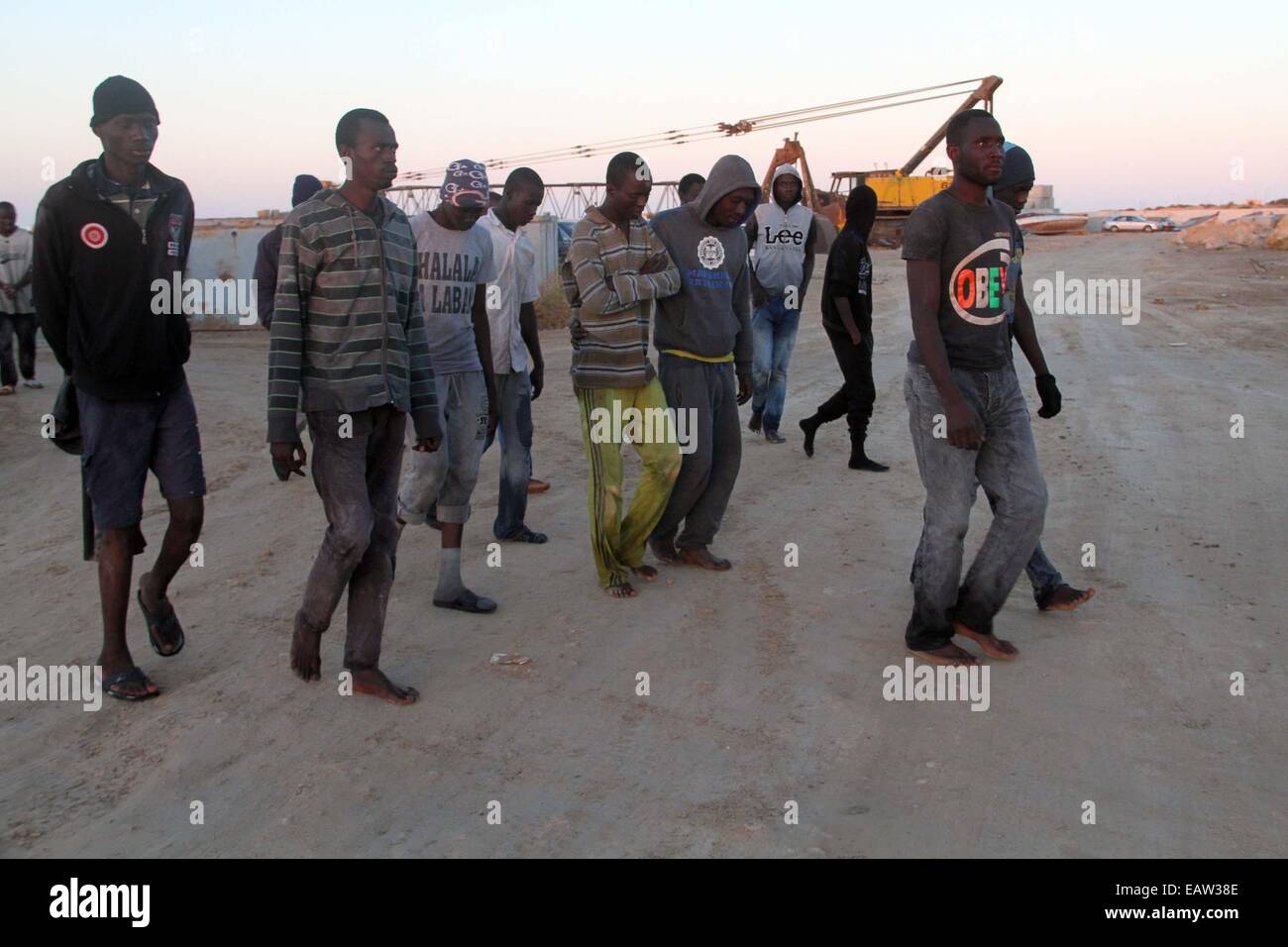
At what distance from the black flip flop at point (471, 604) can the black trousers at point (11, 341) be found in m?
9.31

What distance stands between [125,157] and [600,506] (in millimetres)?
2686

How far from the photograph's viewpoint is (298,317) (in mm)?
4332

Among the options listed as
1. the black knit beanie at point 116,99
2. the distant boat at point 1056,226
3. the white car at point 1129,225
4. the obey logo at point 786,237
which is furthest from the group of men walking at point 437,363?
the white car at point 1129,225

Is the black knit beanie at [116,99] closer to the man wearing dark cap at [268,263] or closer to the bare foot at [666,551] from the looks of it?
the man wearing dark cap at [268,263]

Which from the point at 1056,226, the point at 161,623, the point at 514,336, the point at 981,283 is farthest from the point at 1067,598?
the point at 1056,226

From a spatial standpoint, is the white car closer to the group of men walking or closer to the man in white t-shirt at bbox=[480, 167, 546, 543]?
the man in white t-shirt at bbox=[480, 167, 546, 543]

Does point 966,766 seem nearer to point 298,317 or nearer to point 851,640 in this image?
point 851,640

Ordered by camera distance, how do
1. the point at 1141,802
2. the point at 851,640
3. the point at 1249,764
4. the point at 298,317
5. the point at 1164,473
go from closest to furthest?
1. the point at 1141,802
2. the point at 1249,764
3. the point at 298,317
4. the point at 851,640
5. the point at 1164,473

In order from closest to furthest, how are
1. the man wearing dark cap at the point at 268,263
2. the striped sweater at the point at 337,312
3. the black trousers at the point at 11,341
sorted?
the striped sweater at the point at 337,312, the man wearing dark cap at the point at 268,263, the black trousers at the point at 11,341

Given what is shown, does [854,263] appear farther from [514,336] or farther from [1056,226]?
[1056,226]

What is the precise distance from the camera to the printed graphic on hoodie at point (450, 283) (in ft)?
18.2

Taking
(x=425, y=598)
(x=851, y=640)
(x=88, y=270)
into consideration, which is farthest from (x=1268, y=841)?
(x=88, y=270)

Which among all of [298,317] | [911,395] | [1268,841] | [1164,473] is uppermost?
[298,317]

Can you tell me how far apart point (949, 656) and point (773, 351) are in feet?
16.5
